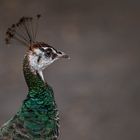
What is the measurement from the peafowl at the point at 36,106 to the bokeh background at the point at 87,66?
67.1 inches

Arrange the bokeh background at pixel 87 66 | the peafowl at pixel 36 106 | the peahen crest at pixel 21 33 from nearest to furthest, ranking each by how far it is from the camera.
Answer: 1. the peafowl at pixel 36 106
2. the peahen crest at pixel 21 33
3. the bokeh background at pixel 87 66

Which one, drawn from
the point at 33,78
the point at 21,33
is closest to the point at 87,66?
the point at 21,33

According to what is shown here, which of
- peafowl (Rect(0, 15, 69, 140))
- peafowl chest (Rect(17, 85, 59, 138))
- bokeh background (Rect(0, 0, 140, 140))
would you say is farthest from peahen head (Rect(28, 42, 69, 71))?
bokeh background (Rect(0, 0, 140, 140))

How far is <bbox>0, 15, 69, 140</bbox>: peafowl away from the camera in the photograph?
322 cm

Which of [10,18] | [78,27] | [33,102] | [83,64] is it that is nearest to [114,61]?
[83,64]

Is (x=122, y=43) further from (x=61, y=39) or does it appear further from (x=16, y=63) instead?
(x=16, y=63)

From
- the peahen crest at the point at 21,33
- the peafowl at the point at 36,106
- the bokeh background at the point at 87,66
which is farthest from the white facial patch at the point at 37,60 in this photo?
the bokeh background at the point at 87,66

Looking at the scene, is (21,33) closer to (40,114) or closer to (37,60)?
(37,60)

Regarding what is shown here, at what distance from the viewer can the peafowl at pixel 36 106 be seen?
3.22m

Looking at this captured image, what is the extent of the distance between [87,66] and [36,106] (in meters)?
2.85

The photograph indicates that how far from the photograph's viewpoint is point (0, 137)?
3197 millimetres

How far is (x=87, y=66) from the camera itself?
6137mm

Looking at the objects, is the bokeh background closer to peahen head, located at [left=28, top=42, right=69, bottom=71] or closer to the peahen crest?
the peahen crest

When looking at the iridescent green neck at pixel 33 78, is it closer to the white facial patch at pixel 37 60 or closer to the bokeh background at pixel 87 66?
the white facial patch at pixel 37 60
